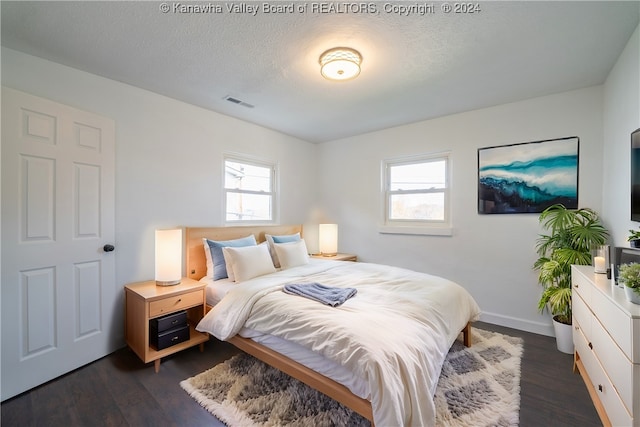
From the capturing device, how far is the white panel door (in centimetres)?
186

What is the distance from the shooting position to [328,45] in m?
1.95

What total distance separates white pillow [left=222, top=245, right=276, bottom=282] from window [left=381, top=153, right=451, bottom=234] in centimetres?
189

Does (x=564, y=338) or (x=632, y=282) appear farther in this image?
(x=564, y=338)

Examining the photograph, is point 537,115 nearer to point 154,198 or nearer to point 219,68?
point 219,68

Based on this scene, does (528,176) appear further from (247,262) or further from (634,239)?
(247,262)

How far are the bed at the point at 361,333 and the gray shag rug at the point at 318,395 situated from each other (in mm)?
232

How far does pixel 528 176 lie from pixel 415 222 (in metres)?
1.36

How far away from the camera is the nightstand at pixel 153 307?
2.15 m

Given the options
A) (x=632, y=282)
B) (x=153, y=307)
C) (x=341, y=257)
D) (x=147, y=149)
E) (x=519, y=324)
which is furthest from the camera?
(x=341, y=257)

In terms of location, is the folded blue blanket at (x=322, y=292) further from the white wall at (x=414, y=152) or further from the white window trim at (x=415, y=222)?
the white window trim at (x=415, y=222)

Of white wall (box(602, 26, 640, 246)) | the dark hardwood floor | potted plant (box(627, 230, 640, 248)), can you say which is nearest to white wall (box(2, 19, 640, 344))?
white wall (box(602, 26, 640, 246))

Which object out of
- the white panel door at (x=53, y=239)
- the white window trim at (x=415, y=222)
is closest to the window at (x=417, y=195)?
the white window trim at (x=415, y=222)

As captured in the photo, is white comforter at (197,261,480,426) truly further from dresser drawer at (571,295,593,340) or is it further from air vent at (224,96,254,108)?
air vent at (224,96,254,108)

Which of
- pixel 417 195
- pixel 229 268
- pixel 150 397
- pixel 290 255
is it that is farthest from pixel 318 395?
pixel 417 195
